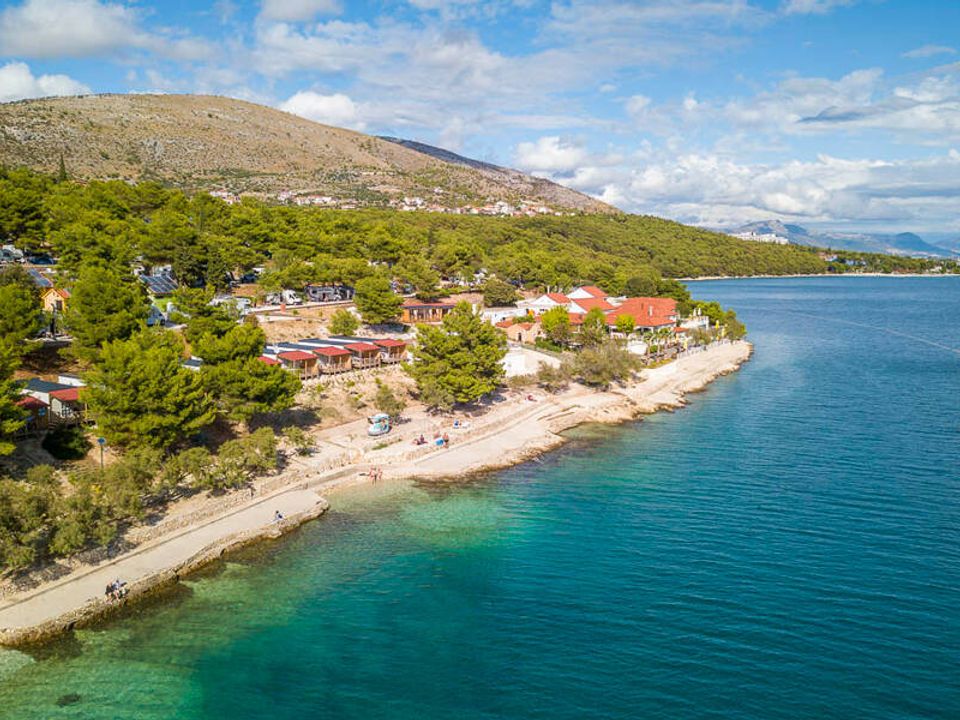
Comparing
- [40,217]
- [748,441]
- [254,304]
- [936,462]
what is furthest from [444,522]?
[40,217]

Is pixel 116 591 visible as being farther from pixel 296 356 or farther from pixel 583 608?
pixel 296 356

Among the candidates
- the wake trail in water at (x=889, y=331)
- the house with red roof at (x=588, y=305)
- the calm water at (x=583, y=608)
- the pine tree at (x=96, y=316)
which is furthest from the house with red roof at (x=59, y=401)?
the wake trail in water at (x=889, y=331)

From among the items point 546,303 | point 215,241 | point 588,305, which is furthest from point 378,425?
point 588,305

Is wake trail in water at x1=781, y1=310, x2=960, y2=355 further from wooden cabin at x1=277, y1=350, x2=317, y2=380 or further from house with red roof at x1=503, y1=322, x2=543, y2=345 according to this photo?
wooden cabin at x1=277, y1=350, x2=317, y2=380

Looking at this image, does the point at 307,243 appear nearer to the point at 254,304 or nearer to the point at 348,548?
the point at 254,304

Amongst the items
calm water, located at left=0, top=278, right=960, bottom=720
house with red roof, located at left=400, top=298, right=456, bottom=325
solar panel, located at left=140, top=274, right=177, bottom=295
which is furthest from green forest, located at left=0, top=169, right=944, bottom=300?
calm water, located at left=0, top=278, right=960, bottom=720

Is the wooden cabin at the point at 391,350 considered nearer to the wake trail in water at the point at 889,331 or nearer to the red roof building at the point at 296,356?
the red roof building at the point at 296,356
